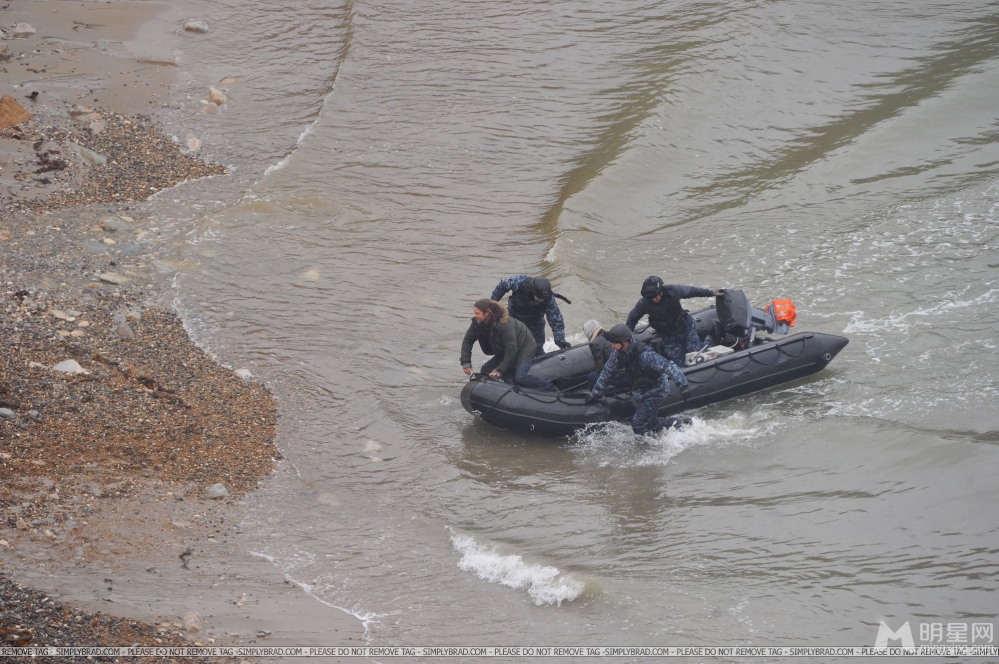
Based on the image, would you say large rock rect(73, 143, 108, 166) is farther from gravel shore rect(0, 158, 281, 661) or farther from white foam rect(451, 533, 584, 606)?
white foam rect(451, 533, 584, 606)

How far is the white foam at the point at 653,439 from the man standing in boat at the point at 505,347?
0.74m

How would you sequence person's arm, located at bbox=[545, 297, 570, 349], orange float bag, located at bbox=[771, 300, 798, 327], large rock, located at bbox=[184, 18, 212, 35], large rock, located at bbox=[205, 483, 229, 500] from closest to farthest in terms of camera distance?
large rock, located at bbox=[205, 483, 229, 500] → person's arm, located at bbox=[545, 297, 570, 349] → orange float bag, located at bbox=[771, 300, 798, 327] → large rock, located at bbox=[184, 18, 212, 35]

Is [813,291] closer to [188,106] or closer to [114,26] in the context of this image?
[188,106]

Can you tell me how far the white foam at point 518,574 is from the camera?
288 inches

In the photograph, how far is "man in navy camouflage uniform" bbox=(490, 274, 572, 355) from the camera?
380 inches

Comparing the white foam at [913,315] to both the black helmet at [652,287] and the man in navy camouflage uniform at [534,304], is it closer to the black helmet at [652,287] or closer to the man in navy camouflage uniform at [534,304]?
the black helmet at [652,287]

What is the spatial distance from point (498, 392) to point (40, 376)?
176 inches

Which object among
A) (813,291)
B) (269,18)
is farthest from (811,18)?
(269,18)

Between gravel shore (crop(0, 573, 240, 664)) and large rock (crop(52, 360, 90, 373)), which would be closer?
gravel shore (crop(0, 573, 240, 664))

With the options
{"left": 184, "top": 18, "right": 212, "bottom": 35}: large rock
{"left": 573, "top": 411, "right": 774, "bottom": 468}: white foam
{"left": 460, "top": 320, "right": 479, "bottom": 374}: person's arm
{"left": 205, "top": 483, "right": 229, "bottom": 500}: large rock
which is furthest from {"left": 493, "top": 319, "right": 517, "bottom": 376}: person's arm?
{"left": 184, "top": 18, "right": 212, "bottom": 35}: large rock

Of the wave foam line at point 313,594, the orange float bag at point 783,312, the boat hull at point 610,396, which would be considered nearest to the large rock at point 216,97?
the boat hull at point 610,396

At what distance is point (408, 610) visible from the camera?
23.7 feet

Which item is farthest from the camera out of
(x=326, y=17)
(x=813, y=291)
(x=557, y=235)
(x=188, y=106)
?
(x=326, y=17)

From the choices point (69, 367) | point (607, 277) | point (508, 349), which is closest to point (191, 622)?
point (69, 367)
